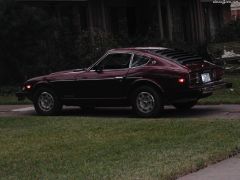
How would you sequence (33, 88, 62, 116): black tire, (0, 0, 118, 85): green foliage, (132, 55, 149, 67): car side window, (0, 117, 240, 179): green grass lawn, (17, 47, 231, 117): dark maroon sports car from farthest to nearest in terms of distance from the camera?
(0, 0, 118, 85): green foliage
(33, 88, 62, 116): black tire
(132, 55, 149, 67): car side window
(17, 47, 231, 117): dark maroon sports car
(0, 117, 240, 179): green grass lawn

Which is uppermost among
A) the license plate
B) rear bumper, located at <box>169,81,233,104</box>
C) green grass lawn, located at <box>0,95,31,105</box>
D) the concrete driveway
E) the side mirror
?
the side mirror

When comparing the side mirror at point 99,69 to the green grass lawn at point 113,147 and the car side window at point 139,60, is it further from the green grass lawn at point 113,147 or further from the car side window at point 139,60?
the green grass lawn at point 113,147

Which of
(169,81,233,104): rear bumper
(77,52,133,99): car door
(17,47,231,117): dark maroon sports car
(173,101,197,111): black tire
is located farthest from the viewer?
(173,101,197,111): black tire

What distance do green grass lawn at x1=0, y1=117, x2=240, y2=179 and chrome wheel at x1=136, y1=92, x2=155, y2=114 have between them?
468 millimetres

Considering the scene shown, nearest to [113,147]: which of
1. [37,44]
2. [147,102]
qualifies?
[147,102]

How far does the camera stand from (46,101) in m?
14.7

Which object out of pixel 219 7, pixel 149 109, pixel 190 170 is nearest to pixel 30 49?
pixel 149 109

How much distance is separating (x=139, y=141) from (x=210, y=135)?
1192mm

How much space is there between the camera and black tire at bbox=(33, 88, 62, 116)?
14.6m

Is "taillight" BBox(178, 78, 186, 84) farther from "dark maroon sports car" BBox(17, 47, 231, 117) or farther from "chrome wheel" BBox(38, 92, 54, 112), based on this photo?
"chrome wheel" BBox(38, 92, 54, 112)

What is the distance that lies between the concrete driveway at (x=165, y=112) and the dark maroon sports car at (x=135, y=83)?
27 centimetres

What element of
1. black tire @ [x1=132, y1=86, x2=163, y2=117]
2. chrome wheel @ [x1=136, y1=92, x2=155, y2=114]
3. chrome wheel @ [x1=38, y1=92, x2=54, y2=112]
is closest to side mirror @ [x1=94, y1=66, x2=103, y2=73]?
black tire @ [x1=132, y1=86, x2=163, y2=117]

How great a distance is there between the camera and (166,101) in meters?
13.2

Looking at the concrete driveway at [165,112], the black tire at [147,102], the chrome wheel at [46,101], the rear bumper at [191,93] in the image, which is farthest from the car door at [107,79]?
the rear bumper at [191,93]
